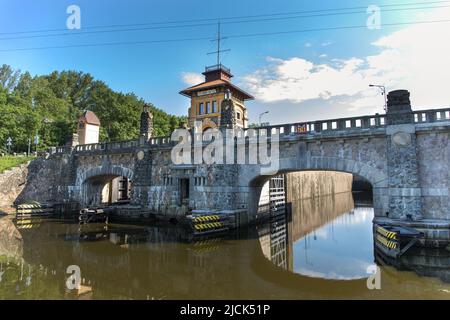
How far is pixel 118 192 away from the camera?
99.3 feet

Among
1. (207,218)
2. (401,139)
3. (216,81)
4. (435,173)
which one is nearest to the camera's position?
(435,173)

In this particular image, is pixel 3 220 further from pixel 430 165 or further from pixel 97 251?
pixel 430 165

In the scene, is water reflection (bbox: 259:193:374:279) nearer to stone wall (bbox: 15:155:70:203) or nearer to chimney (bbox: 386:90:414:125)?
chimney (bbox: 386:90:414:125)

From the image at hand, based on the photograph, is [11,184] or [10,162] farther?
[10,162]

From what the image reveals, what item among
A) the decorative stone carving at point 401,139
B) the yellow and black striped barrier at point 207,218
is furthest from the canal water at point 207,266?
the decorative stone carving at point 401,139

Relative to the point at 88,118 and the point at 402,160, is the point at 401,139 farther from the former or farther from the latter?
the point at 88,118

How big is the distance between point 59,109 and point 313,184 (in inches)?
1541

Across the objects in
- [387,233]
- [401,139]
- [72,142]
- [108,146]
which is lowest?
[387,233]

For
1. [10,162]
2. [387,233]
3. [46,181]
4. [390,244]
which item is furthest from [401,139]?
[10,162]

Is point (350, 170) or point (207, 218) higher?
point (350, 170)

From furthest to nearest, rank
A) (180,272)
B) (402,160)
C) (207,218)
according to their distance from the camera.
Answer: (207,218), (402,160), (180,272)

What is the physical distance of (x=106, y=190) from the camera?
94.4 ft
